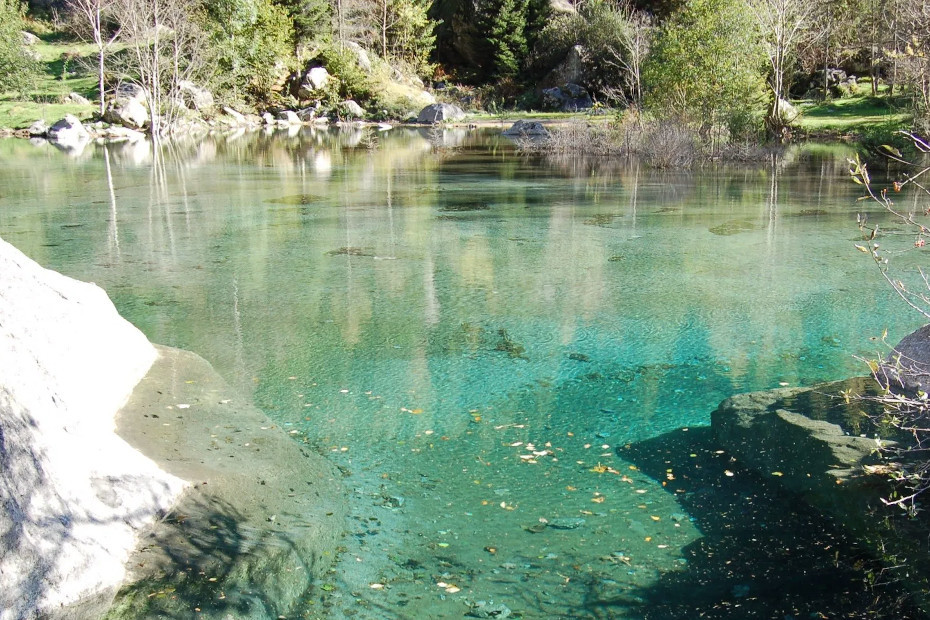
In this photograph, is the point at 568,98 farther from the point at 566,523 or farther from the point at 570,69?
the point at 566,523

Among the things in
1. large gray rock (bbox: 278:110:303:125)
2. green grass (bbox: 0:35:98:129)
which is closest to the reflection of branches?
green grass (bbox: 0:35:98:129)

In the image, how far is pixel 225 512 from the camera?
12.5ft

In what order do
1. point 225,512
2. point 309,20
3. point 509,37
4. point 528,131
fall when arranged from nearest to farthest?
A: 1. point 225,512
2. point 528,131
3. point 309,20
4. point 509,37

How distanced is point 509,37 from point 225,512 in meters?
48.1

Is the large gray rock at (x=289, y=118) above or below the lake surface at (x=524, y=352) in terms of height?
above

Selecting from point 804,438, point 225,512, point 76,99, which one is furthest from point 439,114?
point 225,512

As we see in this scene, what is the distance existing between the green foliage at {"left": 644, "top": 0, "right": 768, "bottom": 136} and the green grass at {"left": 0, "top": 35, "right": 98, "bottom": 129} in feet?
79.1

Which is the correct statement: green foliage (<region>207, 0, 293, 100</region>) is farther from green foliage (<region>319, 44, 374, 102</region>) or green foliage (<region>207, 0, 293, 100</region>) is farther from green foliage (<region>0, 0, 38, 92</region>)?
green foliage (<region>0, 0, 38, 92</region>)

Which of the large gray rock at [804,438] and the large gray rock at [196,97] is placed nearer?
the large gray rock at [804,438]

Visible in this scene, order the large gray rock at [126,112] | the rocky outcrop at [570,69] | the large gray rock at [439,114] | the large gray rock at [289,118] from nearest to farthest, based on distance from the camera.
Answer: the large gray rock at [126,112]
the large gray rock at [439,114]
the large gray rock at [289,118]
the rocky outcrop at [570,69]

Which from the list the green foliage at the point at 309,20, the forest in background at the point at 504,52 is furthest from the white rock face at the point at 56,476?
the green foliage at the point at 309,20

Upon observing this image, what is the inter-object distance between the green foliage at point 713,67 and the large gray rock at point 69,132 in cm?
1892

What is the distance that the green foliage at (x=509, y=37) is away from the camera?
48312mm

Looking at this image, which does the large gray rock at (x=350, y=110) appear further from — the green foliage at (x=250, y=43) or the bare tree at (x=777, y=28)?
the bare tree at (x=777, y=28)
